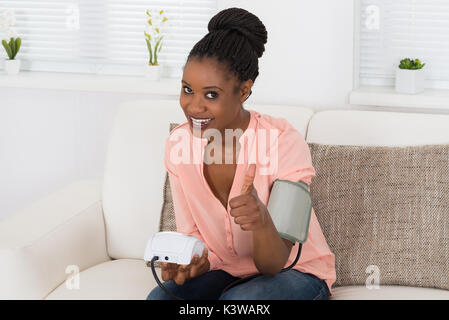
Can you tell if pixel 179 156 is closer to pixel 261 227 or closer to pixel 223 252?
pixel 223 252

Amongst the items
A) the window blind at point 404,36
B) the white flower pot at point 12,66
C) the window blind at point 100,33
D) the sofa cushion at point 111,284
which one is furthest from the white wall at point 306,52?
the white flower pot at point 12,66

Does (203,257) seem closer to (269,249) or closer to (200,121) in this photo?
(269,249)

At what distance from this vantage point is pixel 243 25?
5.04ft

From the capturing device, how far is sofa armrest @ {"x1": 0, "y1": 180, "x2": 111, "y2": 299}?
1.70 m

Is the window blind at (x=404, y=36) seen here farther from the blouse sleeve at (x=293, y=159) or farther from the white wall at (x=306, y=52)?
the blouse sleeve at (x=293, y=159)

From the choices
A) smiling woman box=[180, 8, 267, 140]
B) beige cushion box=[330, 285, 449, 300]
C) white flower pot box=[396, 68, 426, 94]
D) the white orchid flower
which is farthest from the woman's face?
the white orchid flower

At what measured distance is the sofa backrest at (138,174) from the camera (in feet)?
6.74

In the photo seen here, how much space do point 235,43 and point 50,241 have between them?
2.53 feet

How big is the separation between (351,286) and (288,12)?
985mm

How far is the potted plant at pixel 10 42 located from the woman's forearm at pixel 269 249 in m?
1.63

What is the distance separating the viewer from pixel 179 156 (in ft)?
5.45
